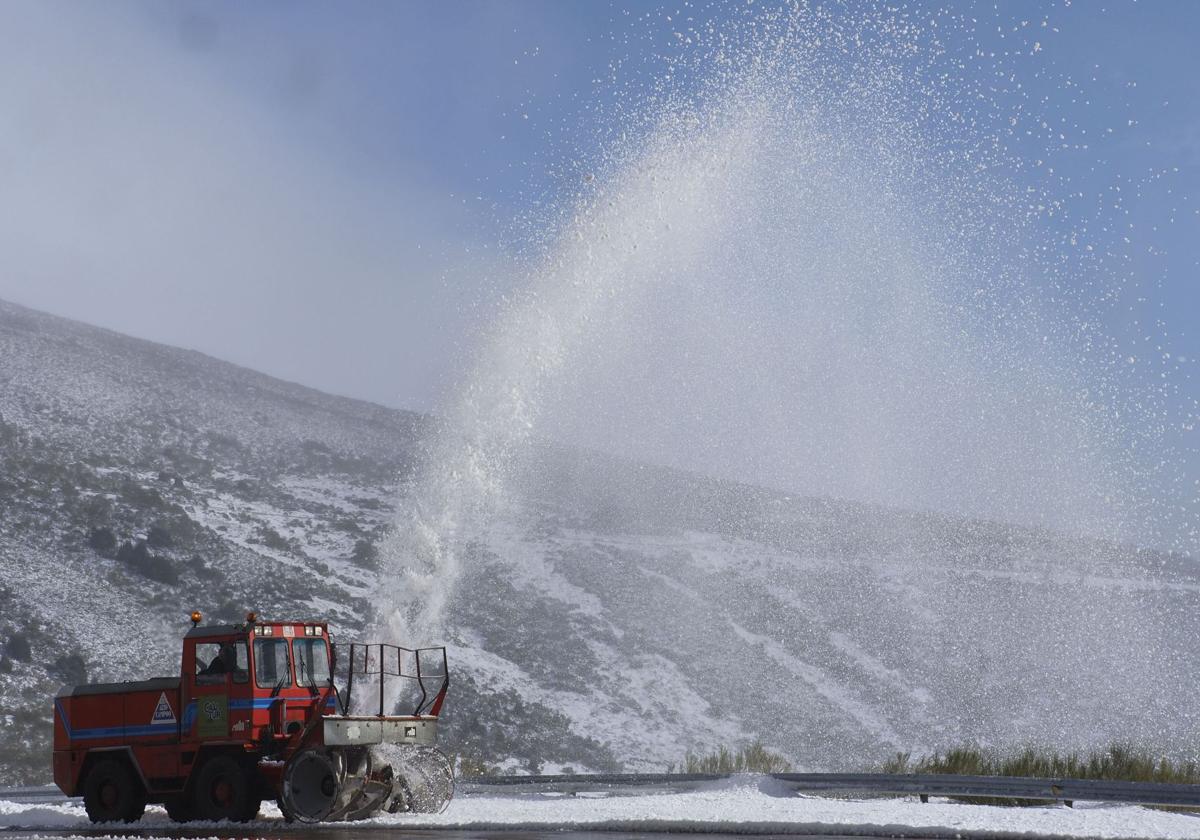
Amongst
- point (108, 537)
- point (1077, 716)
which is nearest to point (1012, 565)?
point (1077, 716)

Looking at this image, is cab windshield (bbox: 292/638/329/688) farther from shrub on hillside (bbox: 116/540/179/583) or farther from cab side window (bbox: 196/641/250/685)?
shrub on hillside (bbox: 116/540/179/583)

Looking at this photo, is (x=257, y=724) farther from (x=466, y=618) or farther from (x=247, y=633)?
(x=466, y=618)

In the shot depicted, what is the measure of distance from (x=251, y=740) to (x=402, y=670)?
11.4m

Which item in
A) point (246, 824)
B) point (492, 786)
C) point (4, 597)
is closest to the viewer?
point (246, 824)

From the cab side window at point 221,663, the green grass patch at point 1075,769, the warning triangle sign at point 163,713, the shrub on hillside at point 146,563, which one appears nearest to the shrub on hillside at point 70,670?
the shrub on hillside at point 146,563

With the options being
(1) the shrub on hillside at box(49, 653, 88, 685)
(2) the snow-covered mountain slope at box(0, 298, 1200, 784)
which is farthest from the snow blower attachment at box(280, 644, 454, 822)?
(1) the shrub on hillside at box(49, 653, 88, 685)

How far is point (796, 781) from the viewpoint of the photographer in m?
18.8

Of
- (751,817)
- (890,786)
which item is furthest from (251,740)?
(890,786)

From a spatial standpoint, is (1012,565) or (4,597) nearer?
(4,597)

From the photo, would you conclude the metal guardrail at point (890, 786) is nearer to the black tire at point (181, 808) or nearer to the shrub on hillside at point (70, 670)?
the black tire at point (181, 808)

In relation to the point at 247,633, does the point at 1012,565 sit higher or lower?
higher

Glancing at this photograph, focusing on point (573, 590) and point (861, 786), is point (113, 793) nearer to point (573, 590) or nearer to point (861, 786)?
point (861, 786)

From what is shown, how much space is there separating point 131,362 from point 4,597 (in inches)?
1549

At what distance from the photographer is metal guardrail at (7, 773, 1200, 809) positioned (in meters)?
15.3
